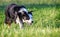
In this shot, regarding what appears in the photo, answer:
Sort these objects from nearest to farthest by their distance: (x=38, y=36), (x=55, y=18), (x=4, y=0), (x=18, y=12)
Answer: (x=38, y=36) → (x=18, y=12) → (x=55, y=18) → (x=4, y=0)

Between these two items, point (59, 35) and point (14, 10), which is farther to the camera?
point (14, 10)

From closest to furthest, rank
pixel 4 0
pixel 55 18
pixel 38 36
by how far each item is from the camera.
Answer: pixel 38 36 < pixel 55 18 < pixel 4 0

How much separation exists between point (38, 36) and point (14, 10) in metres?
3.26

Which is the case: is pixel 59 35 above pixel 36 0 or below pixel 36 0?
above

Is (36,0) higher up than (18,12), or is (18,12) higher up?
(18,12)

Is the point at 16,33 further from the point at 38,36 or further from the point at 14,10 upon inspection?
the point at 14,10

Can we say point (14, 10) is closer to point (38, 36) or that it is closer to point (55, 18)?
point (55, 18)

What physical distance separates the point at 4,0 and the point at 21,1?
3.91ft

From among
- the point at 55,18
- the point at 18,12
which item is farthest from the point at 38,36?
the point at 55,18

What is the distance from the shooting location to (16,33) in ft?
20.3

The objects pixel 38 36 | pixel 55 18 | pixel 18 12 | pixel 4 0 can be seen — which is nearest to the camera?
pixel 38 36

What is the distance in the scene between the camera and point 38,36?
605cm

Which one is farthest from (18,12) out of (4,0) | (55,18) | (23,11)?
(4,0)

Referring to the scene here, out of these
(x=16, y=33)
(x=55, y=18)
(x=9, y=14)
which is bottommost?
(x=55, y=18)
